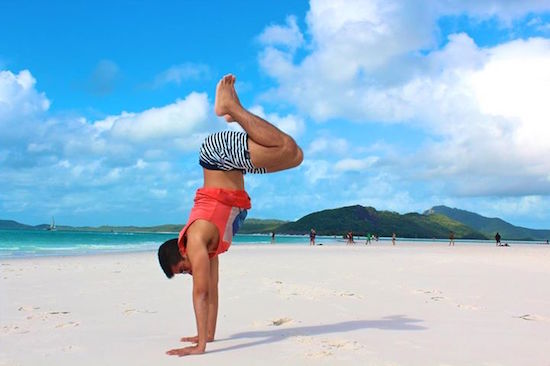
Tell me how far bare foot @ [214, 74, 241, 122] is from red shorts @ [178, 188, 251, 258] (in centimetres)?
72

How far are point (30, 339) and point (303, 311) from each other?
3.38 m

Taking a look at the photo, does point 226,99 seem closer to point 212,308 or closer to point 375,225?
point 212,308

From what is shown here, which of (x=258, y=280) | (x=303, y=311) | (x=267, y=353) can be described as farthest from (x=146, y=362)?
(x=258, y=280)

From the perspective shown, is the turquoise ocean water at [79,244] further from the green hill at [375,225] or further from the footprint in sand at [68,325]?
the green hill at [375,225]

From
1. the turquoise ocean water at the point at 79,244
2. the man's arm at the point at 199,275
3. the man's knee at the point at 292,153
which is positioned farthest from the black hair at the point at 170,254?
the turquoise ocean water at the point at 79,244

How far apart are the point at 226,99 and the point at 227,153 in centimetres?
44

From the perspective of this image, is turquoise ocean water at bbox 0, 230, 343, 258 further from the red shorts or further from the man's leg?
the man's leg

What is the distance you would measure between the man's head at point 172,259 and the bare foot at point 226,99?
1342 mm

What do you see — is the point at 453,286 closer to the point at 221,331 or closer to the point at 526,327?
the point at 526,327

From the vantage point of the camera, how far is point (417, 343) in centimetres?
478

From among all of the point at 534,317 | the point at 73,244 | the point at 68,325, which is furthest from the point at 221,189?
the point at 73,244

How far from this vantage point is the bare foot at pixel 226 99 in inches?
161

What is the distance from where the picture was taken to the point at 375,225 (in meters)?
179

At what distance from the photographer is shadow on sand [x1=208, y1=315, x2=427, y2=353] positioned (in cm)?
507
